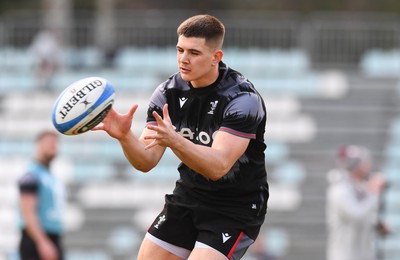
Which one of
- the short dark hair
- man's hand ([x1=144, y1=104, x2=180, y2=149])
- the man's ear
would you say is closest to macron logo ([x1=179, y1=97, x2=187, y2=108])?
the man's ear

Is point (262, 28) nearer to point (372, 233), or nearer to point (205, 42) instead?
point (372, 233)

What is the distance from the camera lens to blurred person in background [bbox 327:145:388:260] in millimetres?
9453

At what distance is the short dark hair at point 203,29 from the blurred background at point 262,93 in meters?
7.26

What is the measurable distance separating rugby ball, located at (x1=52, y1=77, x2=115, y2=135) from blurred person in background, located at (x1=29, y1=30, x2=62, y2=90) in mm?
11899

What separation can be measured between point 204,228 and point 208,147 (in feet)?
2.11

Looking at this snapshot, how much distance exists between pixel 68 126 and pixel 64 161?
33.9 ft

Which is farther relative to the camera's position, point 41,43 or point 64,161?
point 41,43

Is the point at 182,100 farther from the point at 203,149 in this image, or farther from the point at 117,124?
the point at 203,149

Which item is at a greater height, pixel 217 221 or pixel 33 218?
pixel 217 221

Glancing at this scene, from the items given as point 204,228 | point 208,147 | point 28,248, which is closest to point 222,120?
point 208,147

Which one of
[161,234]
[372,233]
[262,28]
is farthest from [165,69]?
[161,234]

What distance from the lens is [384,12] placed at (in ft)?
111

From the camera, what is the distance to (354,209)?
9.44 meters

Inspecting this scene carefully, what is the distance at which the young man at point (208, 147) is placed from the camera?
213 inches
